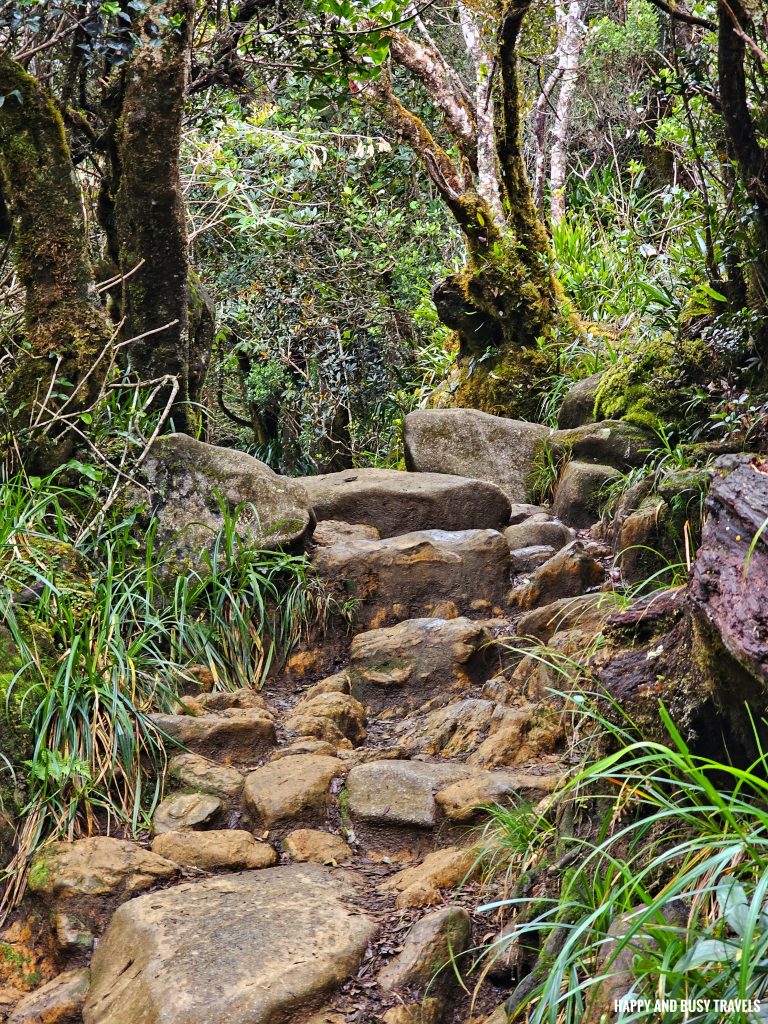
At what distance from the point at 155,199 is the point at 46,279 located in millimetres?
674

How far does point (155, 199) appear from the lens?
491cm

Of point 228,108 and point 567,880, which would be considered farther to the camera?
point 228,108

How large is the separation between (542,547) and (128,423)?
2.31 metres

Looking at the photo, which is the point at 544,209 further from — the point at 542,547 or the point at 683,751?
the point at 683,751

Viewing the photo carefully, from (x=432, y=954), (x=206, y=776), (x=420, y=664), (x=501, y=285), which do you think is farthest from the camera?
(x=501, y=285)

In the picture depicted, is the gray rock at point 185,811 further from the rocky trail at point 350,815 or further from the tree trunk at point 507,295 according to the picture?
the tree trunk at point 507,295

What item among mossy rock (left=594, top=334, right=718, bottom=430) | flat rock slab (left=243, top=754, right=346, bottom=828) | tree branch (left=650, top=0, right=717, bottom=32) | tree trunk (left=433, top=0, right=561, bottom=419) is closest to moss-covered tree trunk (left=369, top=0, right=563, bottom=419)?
tree trunk (left=433, top=0, right=561, bottom=419)

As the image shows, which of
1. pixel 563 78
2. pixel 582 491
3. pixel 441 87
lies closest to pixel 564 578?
pixel 582 491

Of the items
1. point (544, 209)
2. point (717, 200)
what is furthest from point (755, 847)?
point (544, 209)

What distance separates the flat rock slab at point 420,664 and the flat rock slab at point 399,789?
2.66 feet

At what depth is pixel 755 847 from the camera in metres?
1.92

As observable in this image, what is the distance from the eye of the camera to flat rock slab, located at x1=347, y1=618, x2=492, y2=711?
13.7ft

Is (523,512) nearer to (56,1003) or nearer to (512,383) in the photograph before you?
(512,383)

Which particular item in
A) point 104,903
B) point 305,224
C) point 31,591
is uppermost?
point 305,224
